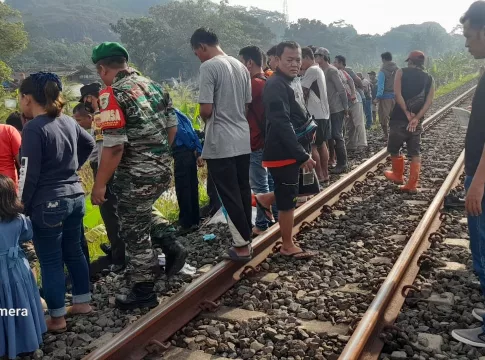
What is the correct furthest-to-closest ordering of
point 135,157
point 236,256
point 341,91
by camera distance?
1. point 341,91
2. point 236,256
3. point 135,157

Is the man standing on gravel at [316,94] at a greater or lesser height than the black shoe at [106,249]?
greater

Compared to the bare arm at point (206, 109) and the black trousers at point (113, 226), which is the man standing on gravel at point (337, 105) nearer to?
the bare arm at point (206, 109)

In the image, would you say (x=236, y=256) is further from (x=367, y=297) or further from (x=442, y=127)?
(x=442, y=127)

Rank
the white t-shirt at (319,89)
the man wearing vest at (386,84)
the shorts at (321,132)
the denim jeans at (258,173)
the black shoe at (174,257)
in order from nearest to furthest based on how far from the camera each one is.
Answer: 1. the black shoe at (174,257)
2. the denim jeans at (258,173)
3. the white t-shirt at (319,89)
4. the shorts at (321,132)
5. the man wearing vest at (386,84)

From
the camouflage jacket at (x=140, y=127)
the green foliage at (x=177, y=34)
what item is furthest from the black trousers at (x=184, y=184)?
the green foliage at (x=177, y=34)

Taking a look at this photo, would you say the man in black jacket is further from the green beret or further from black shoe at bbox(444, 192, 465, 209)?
black shoe at bbox(444, 192, 465, 209)

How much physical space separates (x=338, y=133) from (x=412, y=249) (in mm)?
4443

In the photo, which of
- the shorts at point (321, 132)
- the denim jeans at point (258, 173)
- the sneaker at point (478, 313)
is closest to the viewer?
the sneaker at point (478, 313)

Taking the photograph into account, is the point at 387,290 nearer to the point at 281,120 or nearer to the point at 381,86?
the point at 281,120

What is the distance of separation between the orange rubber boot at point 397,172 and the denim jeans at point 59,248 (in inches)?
190

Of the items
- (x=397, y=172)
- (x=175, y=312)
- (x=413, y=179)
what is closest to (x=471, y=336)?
(x=175, y=312)

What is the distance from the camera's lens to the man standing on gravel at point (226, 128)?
4449 mm

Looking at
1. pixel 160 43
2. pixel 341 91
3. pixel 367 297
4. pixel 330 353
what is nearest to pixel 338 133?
pixel 341 91

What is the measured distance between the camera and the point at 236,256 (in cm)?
448
